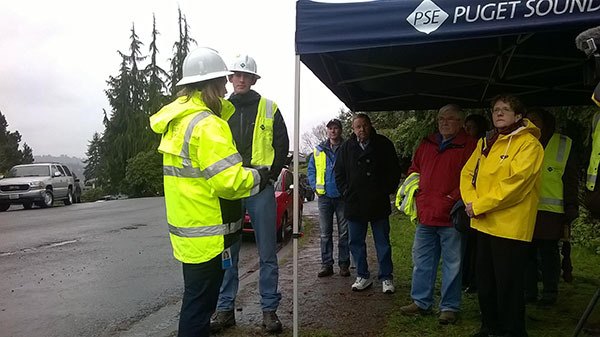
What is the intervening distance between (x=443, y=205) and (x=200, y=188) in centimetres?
244

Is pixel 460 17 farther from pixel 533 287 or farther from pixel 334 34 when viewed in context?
pixel 533 287

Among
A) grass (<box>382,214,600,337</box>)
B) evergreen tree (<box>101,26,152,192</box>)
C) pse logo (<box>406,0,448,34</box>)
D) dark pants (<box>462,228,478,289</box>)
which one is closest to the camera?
pse logo (<box>406,0,448,34</box>)

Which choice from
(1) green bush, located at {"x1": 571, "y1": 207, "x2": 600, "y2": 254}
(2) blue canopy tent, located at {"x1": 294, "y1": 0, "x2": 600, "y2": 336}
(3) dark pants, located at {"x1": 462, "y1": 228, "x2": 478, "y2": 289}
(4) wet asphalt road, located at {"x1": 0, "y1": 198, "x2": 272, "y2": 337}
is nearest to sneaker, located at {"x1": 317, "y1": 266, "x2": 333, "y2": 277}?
(3) dark pants, located at {"x1": 462, "y1": 228, "x2": 478, "y2": 289}

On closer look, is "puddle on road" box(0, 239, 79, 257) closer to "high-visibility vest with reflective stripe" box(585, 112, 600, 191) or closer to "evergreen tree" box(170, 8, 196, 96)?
"high-visibility vest with reflective stripe" box(585, 112, 600, 191)

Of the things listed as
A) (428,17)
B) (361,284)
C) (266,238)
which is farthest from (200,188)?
(361,284)

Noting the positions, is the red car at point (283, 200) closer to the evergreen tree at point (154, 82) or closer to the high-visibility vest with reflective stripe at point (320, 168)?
the high-visibility vest with reflective stripe at point (320, 168)

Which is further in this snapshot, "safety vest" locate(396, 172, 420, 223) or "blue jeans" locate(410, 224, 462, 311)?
"safety vest" locate(396, 172, 420, 223)

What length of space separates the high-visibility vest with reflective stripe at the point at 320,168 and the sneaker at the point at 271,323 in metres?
2.59

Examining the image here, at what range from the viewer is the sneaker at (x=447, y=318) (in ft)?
14.7

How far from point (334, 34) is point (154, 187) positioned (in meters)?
35.0

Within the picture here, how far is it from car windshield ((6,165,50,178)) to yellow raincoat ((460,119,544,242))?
21120 millimetres

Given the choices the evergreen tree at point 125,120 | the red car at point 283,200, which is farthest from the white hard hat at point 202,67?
the evergreen tree at point 125,120

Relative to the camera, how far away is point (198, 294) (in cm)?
293

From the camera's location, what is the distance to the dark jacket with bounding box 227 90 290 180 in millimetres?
4234
